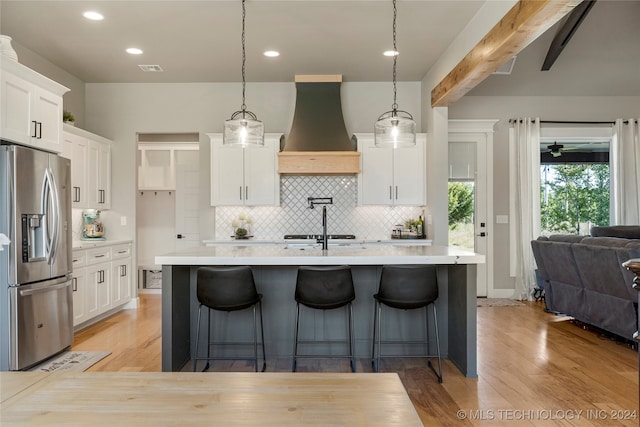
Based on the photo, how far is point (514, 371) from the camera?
11.1 feet

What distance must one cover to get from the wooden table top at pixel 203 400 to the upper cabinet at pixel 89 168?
4275mm

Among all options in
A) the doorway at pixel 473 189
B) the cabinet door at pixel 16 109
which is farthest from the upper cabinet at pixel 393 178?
the cabinet door at pixel 16 109

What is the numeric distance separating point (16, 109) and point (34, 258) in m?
1.21

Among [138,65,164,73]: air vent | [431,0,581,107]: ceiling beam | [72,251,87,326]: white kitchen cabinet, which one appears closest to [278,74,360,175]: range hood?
[431,0,581,107]: ceiling beam

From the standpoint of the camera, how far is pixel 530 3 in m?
2.89

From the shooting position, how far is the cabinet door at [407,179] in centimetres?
575

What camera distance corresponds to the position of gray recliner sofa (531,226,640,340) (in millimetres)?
3736

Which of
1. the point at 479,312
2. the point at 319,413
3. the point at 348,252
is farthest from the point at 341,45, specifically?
the point at 319,413

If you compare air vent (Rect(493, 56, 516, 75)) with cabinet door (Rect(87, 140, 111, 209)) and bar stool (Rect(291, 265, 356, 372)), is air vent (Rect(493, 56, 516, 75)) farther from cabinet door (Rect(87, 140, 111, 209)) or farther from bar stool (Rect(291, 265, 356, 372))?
cabinet door (Rect(87, 140, 111, 209))

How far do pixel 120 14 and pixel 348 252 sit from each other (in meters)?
2.97

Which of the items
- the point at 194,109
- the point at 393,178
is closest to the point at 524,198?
the point at 393,178

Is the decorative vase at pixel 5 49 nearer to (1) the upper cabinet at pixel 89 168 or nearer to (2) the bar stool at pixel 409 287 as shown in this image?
(1) the upper cabinet at pixel 89 168

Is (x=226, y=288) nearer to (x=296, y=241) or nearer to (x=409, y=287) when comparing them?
(x=409, y=287)

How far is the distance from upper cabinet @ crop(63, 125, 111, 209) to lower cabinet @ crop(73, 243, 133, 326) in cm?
66
